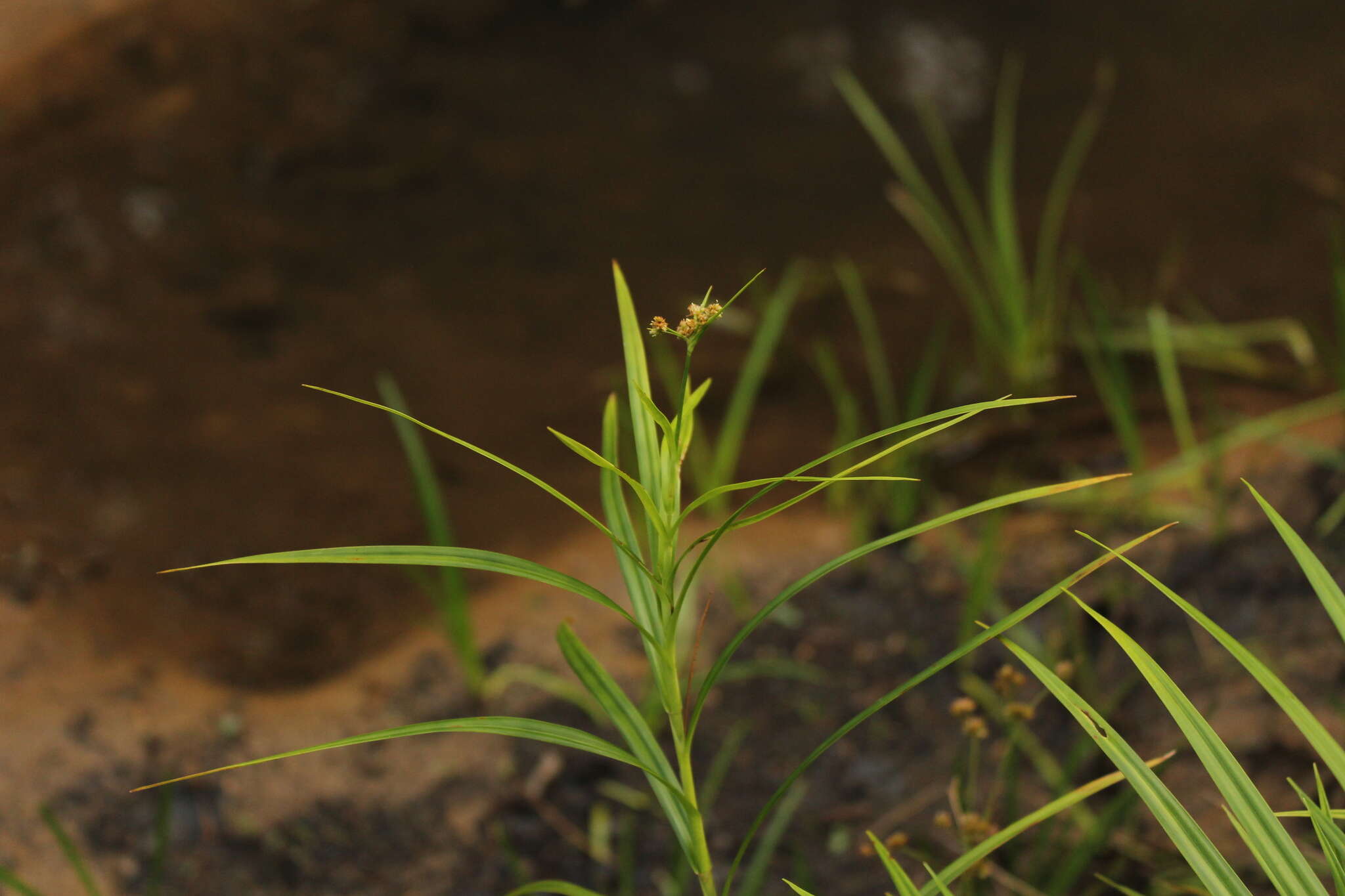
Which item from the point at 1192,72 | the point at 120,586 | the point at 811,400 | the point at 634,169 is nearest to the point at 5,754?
the point at 120,586

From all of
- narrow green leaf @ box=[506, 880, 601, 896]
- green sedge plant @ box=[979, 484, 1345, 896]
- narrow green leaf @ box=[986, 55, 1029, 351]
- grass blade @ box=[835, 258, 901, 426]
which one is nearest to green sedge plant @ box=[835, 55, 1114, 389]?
narrow green leaf @ box=[986, 55, 1029, 351]

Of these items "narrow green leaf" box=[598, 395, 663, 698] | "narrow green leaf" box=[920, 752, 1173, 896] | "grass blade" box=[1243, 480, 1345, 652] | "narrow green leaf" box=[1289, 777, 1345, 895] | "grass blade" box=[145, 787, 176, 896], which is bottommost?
"grass blade" box=[145, 787, 176, 896]

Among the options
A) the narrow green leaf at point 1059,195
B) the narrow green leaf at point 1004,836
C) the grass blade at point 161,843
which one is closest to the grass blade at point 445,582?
the grass blade at point 161,843

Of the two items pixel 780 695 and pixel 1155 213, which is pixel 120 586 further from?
pixel 1155 213

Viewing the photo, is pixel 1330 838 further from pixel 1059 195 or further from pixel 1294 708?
pixel 1059 195

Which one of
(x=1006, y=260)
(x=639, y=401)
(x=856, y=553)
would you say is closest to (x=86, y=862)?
(x=639, y=401)

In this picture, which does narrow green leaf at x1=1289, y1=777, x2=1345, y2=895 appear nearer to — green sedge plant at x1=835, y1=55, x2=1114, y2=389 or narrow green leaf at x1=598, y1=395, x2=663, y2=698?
narrow green leaf at x1=598, y1=395, x2=663, y2=698

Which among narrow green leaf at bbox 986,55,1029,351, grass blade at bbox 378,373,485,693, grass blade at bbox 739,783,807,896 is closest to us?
grass blade at bbox 739,783,807,896
